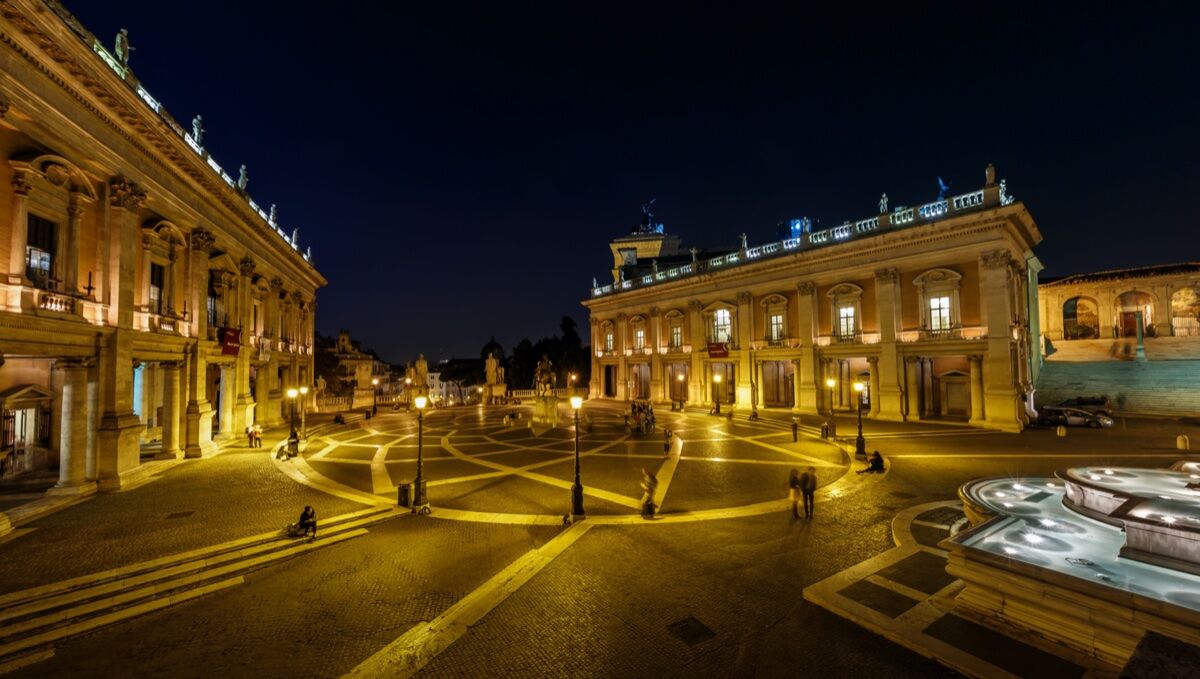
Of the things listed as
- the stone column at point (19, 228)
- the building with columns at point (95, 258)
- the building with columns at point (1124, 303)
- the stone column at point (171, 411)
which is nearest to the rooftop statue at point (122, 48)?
the building with columns at point (95, 258)

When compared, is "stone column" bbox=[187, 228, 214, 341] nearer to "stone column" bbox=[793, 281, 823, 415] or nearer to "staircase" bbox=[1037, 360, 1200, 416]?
"stone column" bbox=[793, 281, 823, 415]

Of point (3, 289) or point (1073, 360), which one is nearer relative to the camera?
point (3, 289)

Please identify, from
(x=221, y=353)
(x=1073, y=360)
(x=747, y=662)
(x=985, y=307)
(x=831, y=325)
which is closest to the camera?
(x=747, y=662)

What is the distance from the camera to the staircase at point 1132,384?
2772cm

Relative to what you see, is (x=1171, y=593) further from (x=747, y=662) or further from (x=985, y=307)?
(x=985, y=307)

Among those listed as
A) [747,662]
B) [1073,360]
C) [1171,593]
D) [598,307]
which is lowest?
[747,662]

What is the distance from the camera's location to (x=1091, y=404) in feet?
90.1

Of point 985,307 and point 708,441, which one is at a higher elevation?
point 985,307

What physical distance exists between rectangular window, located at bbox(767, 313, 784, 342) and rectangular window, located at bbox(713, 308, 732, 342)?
3.57 metres

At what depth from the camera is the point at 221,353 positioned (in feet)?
72.0

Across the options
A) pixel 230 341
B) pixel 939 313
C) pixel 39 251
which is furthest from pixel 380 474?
pixel 939 313

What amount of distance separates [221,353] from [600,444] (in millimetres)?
19009

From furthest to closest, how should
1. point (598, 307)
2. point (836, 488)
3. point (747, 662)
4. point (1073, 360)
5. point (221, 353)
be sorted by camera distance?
point (598, 307) < point (1073, 360) < point (221, 353) < point (836, 488) < point (747, 662)

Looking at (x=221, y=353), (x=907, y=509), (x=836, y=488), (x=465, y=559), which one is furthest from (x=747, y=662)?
(x=221, y=353)
